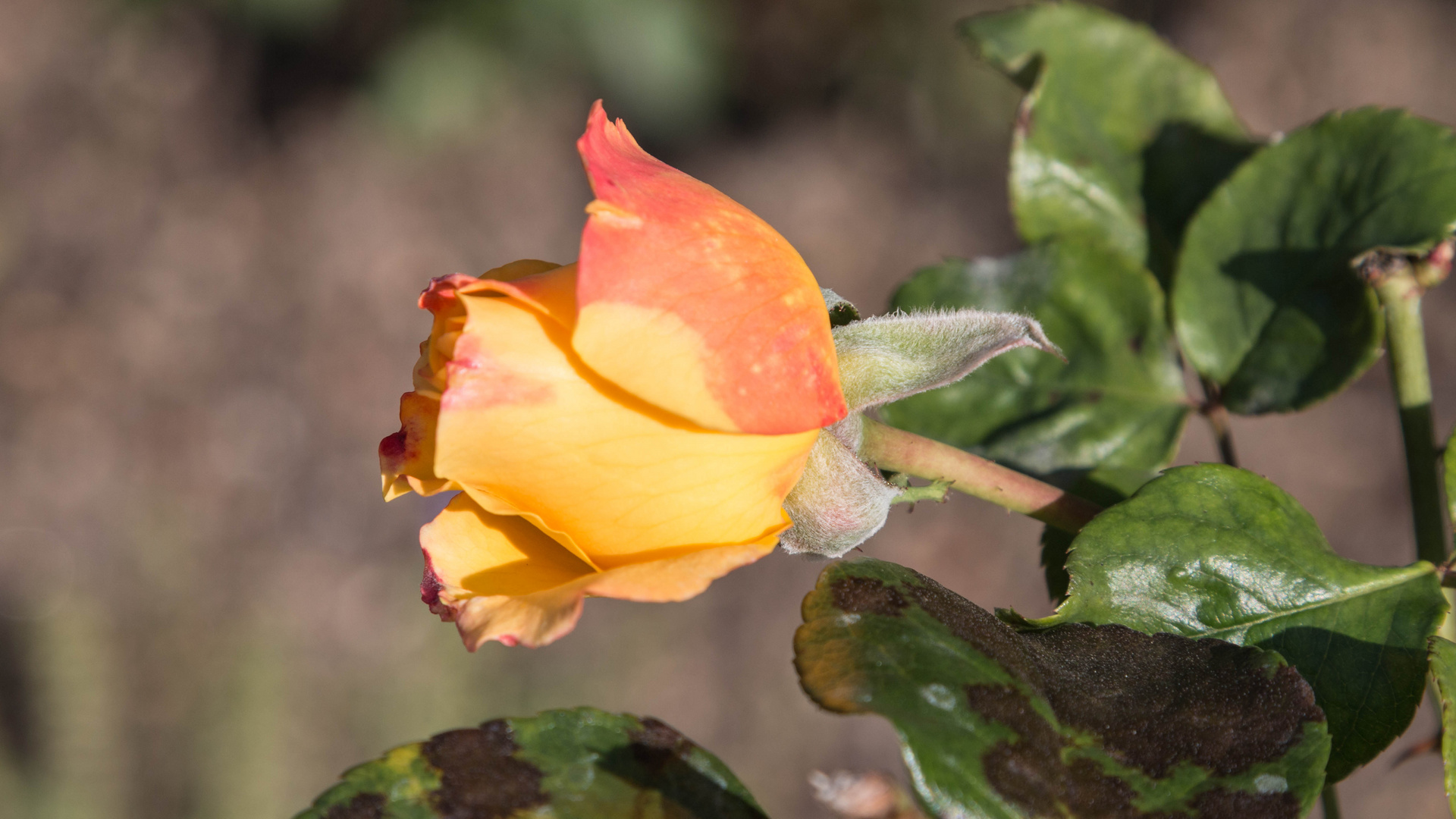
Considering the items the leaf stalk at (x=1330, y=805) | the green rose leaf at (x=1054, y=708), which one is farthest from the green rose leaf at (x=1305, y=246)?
the green rose leaf at (x=1054, y=708)

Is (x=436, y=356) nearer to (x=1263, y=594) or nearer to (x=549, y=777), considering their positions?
(x=549, y=777)

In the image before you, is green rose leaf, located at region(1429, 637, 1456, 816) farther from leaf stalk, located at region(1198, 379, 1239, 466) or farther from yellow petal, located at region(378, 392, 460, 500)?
→ yellow petal, located at region(378, 392, 460, 500)

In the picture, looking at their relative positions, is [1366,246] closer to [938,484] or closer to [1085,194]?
[1085,194]

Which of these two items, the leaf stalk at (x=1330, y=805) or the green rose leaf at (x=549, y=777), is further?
the leaf stalk at (x=1330, y=805)

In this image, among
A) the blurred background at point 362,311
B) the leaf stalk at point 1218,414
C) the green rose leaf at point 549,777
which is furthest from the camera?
the blurred background at point 362,311

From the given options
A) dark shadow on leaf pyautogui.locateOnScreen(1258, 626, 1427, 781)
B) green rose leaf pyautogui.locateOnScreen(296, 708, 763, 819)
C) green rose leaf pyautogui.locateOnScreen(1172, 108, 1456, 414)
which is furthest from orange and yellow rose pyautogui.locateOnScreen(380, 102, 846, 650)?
green rose leaf pyautogui.locateOnScreen(1172, 108, 1456, 414)

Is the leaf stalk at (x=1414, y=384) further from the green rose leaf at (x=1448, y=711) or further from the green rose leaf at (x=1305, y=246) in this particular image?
the green rose leaf at (x=1448, y=711)

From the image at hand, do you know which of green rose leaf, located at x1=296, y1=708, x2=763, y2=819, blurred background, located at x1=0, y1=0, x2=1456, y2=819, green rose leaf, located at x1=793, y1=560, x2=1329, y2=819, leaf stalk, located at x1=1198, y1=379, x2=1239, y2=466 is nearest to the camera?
green rose leaf, located at x1=793, y1=560, x2=1329, y2=819
